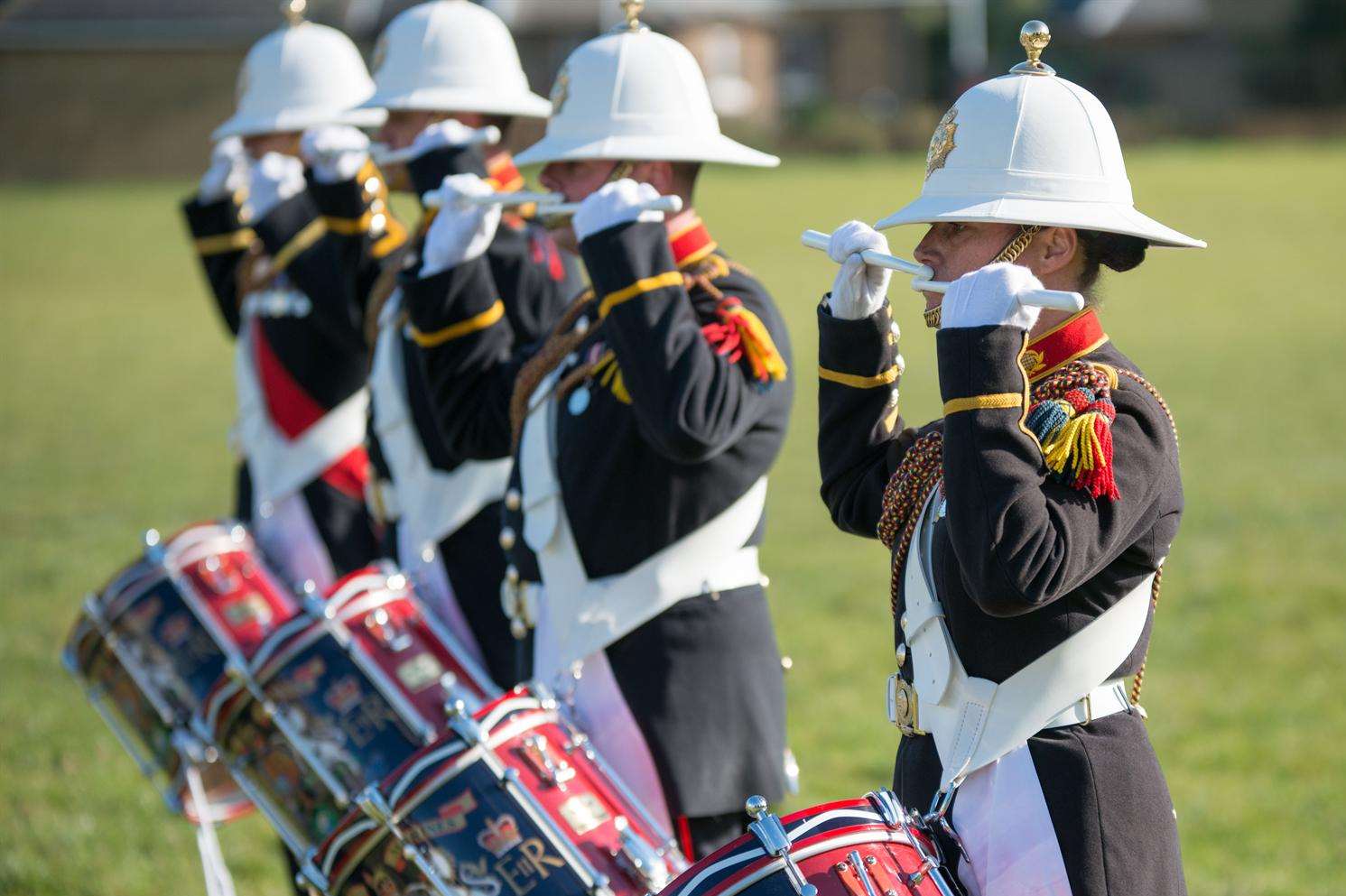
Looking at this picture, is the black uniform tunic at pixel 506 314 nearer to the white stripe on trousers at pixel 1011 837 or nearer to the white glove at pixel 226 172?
the white glove at pixel 226 172

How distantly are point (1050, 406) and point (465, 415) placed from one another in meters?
2.00

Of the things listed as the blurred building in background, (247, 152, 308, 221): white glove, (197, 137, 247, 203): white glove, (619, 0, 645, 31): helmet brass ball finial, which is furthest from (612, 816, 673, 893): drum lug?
the blurred building in background

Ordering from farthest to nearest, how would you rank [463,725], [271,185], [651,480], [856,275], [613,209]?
[271,185] → [651,480] → [613,209] → [463,725] → [856,275]

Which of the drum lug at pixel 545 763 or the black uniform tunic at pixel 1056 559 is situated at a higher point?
the black uniform tunic at pixel 1056 559

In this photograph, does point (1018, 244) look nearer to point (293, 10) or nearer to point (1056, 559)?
point (1056, 559)

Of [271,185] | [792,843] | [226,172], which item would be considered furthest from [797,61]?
[792,843]

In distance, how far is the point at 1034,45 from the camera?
2920 mm

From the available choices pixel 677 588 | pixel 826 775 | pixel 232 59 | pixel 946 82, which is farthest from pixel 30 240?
pixel 946 82

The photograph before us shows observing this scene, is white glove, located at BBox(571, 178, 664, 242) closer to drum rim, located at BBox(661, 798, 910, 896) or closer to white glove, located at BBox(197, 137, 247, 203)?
drum rim, located at BBox(661, 798, 910, 896)

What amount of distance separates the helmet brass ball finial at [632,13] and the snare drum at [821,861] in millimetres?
2005

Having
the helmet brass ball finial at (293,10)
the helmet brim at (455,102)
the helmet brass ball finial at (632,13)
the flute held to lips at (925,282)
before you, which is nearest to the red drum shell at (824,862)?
the flute held to lips at (925,282)

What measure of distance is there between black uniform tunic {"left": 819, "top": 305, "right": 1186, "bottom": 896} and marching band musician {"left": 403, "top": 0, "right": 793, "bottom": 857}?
0.54m

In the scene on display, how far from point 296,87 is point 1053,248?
144 inches

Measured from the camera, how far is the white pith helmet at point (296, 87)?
578cm
